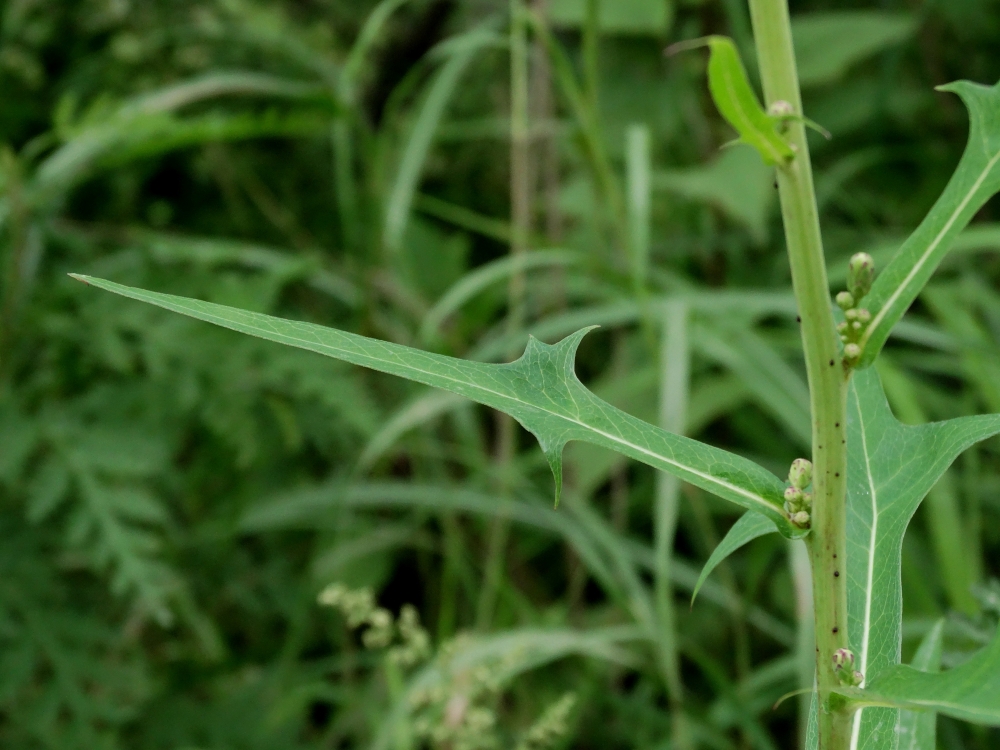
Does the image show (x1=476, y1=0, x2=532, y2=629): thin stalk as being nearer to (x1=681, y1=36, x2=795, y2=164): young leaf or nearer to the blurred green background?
the blurred green background

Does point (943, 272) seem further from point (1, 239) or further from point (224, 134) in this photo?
point (1, 239)

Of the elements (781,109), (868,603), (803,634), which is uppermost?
(781,109)

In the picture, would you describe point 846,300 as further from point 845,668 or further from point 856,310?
point 845,668

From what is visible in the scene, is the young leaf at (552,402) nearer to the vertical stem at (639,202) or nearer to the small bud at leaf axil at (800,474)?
the small bud at leaf axil at (800,474)

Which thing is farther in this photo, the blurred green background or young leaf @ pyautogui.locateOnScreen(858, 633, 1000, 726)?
the blurred green background

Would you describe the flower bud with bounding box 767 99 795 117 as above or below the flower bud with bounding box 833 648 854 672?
above

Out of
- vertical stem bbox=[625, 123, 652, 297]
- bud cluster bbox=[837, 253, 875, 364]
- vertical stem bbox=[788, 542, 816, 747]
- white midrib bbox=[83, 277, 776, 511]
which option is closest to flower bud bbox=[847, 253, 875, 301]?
bud cluster bbox=[837, 253, 875, 364]

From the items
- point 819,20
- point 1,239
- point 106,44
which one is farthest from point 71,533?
point 819,20

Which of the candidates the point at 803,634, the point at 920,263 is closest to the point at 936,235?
the point at 920,263
